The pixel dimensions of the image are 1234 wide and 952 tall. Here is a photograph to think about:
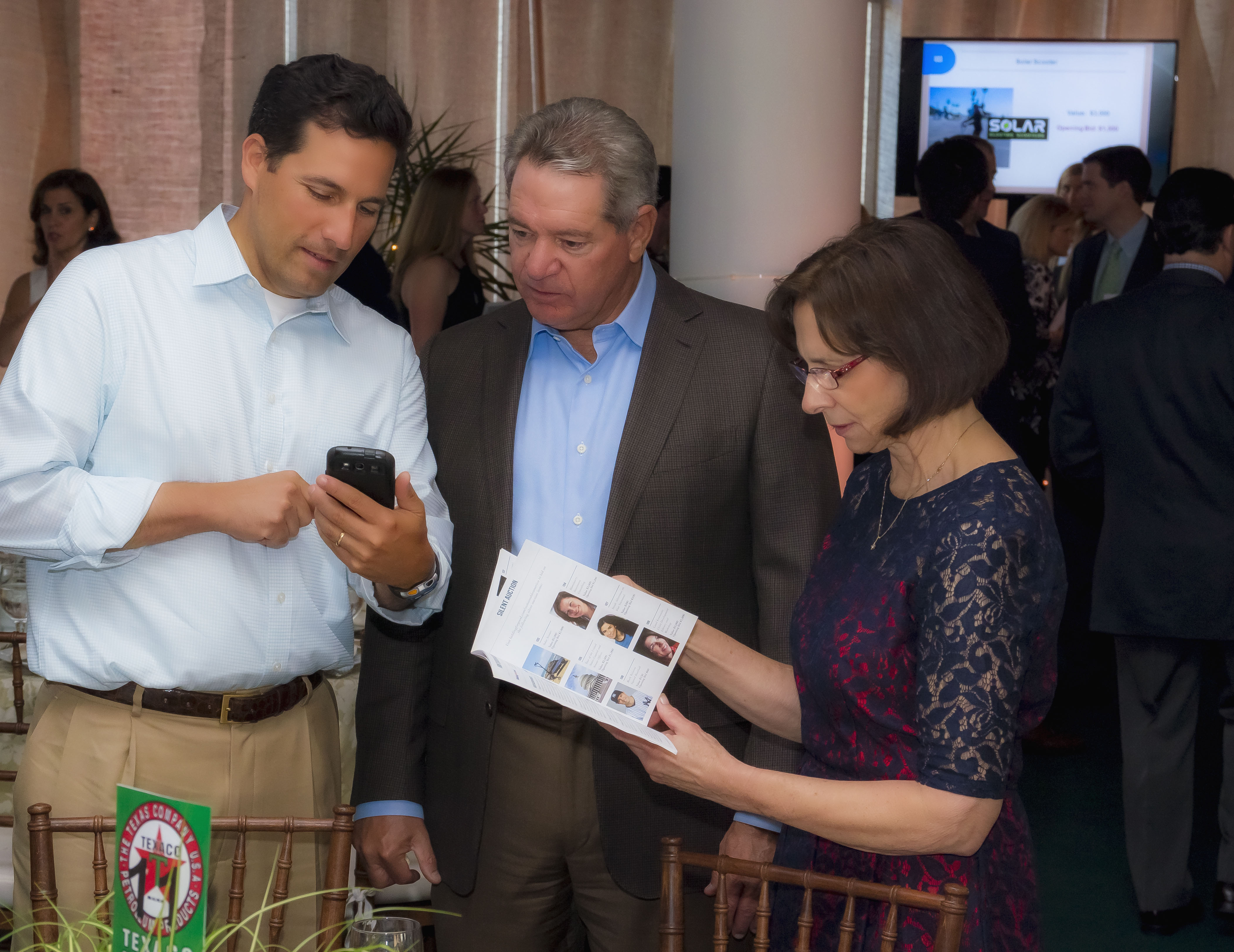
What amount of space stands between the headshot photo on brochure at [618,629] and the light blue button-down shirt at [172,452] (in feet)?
0.95

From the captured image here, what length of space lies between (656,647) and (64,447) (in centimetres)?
81

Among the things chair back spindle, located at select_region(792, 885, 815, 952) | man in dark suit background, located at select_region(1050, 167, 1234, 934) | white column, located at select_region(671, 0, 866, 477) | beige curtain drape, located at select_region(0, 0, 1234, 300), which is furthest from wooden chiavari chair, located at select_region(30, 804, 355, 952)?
beige curtain drape, located at select_region(0, 0, 1234, 300)

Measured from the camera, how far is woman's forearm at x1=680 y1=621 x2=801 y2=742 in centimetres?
185

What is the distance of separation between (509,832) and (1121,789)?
128 inches

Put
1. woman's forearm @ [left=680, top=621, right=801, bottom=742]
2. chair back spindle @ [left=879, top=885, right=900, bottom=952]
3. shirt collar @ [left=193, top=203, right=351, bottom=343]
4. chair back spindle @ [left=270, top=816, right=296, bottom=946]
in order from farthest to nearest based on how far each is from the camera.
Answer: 1. woman's forearm @ [left=680, top=621, right=801, bottom=742]
2. shirt collar @ [left=193, top=203, right=351, bottom=343]
3. chair back spindle @ [left=270, top=816, right=296, bottom=946]
4. chair back spindle @ [left=879, top=885, right=900, bottom=952]

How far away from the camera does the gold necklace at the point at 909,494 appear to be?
1.63 m

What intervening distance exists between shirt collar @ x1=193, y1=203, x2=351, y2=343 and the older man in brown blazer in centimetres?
40

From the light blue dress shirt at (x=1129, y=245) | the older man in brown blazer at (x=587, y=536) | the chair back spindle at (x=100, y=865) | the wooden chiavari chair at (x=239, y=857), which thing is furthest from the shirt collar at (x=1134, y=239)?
the chair back spindle at (x=100, y=865)

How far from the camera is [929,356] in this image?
5.20ft

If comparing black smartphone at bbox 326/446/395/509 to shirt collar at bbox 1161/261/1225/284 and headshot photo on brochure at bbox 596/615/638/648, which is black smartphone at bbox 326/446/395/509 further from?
shirt collar at bbox 1161/261/1225/284

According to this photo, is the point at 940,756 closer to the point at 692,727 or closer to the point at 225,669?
the point at 692,727

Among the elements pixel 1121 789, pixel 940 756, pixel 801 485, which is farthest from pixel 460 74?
pixel 940 756

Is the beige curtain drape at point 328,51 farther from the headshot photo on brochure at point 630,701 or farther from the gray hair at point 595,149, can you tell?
the headshot photo on brochure at point 630,701

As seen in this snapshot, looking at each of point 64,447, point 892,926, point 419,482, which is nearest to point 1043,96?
point 419,482
